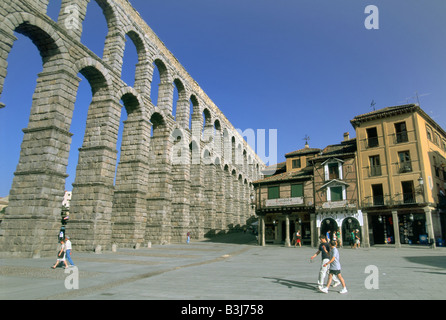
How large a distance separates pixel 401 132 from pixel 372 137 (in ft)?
7.52

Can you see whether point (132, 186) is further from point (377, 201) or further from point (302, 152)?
point (377, 201)

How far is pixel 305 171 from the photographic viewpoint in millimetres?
28031

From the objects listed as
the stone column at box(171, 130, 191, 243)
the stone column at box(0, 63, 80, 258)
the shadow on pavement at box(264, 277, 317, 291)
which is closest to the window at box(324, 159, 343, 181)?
the stone column at box(171, 130, 191, 243)

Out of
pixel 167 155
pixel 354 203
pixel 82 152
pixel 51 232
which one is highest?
pixel 167 155

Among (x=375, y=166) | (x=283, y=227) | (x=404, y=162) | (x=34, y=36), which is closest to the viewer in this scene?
(x=34, y=36)

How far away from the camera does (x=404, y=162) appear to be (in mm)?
23797

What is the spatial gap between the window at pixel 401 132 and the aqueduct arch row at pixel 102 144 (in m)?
19.9

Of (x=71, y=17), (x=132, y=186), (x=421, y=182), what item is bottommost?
(x=132, y=186)

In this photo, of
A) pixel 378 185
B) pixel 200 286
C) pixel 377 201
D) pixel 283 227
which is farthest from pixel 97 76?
pixel 378 185

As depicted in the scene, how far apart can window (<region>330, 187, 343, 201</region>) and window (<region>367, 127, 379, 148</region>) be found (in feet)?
16.6

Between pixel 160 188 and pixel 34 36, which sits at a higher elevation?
pixel 34 36

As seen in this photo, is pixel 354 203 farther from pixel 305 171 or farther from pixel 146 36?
pixel 146 36
